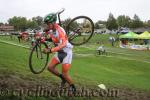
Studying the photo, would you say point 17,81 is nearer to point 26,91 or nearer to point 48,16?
point 26,91

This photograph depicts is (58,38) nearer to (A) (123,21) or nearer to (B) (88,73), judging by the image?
(B) (88,73)

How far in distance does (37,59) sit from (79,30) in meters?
1.94

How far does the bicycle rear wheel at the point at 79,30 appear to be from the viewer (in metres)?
11.5

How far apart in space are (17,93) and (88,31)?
3.43 meters

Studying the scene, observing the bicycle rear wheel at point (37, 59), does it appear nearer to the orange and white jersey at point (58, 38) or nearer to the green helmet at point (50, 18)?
the orange and white jersey at point (58, 38)

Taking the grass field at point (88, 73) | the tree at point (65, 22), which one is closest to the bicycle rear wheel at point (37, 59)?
the tree at point (65, 22)

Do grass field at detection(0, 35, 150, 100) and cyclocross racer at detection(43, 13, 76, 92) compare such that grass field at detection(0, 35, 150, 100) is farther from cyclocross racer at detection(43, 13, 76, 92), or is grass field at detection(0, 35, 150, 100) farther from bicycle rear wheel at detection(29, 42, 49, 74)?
cyclocross racer at detection(43, 13, 76, 92)

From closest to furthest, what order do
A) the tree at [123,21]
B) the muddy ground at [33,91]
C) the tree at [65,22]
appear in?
the muddy ground at [33,91] → the tree at [65,22] → the tree at [123,21]

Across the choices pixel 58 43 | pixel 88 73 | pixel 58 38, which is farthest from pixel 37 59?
pixel 88 73

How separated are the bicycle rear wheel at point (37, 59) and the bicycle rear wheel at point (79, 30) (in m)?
1.19

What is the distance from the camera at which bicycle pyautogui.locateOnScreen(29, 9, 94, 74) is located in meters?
10.8

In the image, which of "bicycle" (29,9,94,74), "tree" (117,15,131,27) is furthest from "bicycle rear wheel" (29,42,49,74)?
"tree" (117,15,131,27)

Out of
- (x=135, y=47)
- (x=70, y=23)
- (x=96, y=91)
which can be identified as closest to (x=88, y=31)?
(x=70, y=23)

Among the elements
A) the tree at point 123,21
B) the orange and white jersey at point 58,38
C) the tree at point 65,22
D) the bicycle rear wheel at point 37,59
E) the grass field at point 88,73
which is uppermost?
the tree at point 123,21
